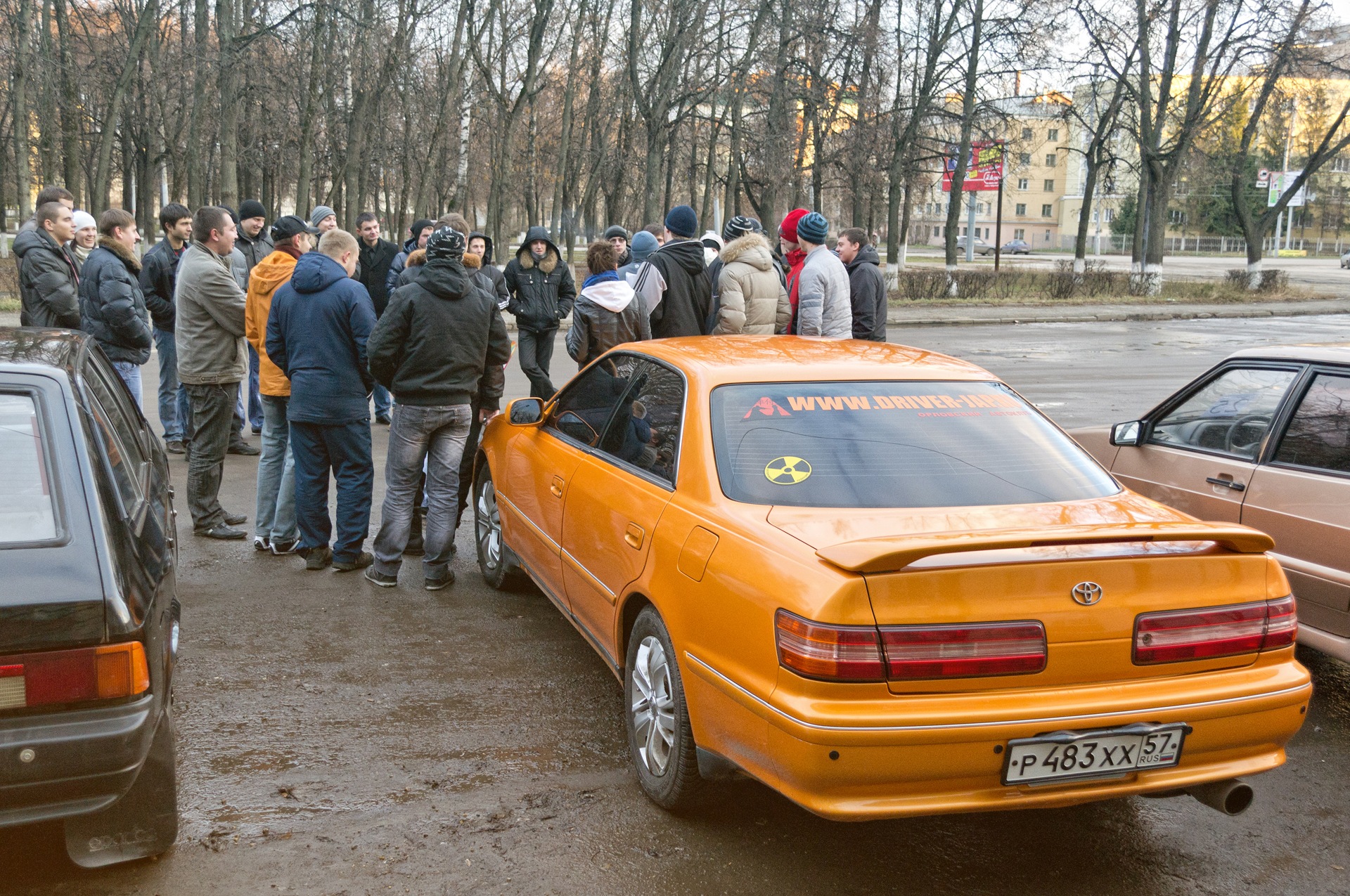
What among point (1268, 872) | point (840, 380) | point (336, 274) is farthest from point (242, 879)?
point (336, 274)

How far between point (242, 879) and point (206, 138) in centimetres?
4406

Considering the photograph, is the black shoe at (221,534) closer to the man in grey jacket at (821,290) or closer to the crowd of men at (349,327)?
the crowd of men at (349,327)

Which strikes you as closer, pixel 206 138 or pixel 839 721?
pixel 839 721

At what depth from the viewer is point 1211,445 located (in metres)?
5.14

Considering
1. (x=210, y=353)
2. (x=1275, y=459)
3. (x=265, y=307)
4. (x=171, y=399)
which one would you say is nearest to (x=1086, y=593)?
(x=1275, y=459)

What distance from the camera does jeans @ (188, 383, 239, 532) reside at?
667 centimetres

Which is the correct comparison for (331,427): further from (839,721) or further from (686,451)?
(839,721)

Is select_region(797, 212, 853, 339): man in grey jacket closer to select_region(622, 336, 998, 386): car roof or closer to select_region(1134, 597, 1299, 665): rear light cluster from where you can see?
select_region(622, 336, 998, 386): car roof

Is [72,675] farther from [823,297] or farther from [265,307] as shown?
[823,297]

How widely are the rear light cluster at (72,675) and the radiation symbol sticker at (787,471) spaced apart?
1884mm

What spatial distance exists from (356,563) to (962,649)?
424 centimetres

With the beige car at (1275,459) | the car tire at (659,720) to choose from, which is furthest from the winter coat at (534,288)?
the car tire at (659,720)

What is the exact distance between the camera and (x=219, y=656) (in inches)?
192

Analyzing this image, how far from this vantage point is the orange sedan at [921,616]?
9.34 feet
